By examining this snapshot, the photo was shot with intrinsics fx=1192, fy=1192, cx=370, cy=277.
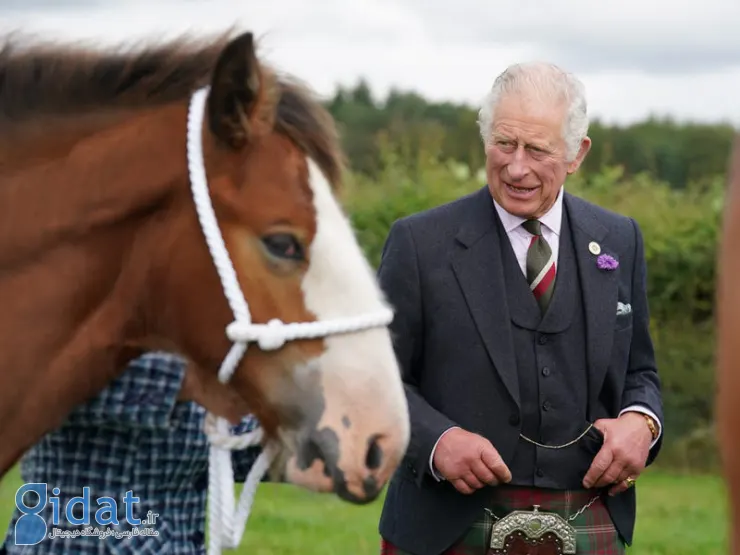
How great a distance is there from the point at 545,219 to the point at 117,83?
4.23 feet

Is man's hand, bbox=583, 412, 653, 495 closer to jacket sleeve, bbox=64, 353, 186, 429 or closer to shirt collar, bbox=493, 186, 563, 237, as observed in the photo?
shirt collar, bbox=493, 186, 563, 237

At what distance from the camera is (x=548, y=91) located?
3312mm

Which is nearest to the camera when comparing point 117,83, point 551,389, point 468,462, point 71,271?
point 71,271

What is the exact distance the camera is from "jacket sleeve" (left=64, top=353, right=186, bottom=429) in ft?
9.35

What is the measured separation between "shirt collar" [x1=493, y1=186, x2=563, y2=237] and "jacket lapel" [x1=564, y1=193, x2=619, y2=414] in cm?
5

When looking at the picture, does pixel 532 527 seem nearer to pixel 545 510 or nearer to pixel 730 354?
pixel 545 510

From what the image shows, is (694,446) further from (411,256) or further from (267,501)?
(411,256)

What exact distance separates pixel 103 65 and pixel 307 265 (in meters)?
0.72

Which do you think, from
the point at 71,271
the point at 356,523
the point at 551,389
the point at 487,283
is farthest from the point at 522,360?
the point at 356,523

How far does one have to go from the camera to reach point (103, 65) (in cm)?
283

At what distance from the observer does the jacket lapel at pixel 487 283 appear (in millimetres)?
3275

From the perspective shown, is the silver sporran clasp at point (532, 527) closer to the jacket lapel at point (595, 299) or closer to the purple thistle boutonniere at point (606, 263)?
the jacket lapel at point (595, 299)

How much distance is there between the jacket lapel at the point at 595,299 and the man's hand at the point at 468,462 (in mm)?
388

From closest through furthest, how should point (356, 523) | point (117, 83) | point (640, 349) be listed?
1. point (117, 83)
2. point (640, 349)
3. point (356, 523)
